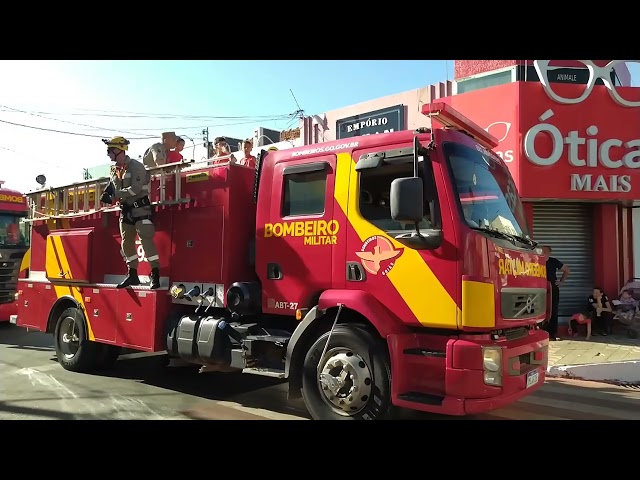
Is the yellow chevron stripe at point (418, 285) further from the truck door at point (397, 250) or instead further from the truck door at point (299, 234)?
the truck door at point (299, 234)

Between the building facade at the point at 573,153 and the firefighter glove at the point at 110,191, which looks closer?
the firefighter glove at the point at 110,191

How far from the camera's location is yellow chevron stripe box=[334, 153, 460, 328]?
400 centimetres

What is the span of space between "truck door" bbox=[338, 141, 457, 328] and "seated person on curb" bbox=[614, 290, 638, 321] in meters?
7.51

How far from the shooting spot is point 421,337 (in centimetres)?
420

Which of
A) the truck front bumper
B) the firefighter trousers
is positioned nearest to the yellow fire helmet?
the firefighter trousers

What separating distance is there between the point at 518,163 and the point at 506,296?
633 centimetres

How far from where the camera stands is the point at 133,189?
20.0 ft

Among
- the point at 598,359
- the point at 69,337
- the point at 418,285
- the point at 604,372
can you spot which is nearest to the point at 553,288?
the point at 604,372

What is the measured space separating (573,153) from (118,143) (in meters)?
8.15

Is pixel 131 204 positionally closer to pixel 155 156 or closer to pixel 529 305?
pixel 155 156

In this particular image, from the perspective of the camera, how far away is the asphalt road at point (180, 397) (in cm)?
520

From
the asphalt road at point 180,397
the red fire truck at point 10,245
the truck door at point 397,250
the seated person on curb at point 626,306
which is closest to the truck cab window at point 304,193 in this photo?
the truck door at point 397,250

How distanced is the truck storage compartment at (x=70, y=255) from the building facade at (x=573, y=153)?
25.0 ft
